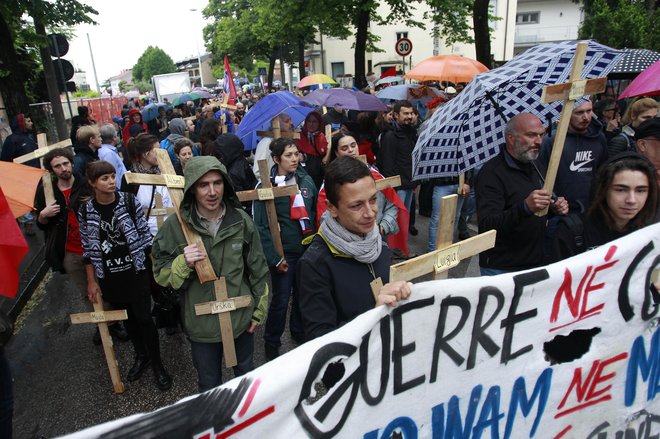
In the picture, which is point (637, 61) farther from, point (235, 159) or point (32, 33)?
point (32, 33)

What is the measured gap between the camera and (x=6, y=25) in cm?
928

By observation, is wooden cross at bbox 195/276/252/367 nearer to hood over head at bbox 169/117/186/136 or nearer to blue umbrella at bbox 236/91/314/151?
blue umbrella at bbox 236/91/314/151

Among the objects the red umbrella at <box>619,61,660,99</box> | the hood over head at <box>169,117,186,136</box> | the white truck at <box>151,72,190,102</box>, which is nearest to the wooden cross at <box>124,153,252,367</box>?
the red umbrella at <box>619,61,660,99</box>

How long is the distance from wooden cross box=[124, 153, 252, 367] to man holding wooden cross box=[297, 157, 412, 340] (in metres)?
0.73

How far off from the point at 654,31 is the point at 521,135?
1288cm

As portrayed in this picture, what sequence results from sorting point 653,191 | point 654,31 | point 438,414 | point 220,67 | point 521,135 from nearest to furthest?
1. point 438,414
2. point 653,191
3. point 521,135
4. point 654,31
5. point 220,67

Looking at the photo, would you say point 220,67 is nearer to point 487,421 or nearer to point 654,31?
point 654,31

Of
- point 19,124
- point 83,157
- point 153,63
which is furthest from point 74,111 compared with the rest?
point 153,63

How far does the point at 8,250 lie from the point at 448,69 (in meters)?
8.60

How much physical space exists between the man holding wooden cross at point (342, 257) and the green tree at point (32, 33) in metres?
7.70

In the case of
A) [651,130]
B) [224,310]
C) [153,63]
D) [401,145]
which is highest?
[153,63]

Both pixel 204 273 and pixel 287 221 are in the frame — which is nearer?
pixel 204 273

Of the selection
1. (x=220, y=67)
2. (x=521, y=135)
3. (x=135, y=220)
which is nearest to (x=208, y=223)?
(x=135, y=220)

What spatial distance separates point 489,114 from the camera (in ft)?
12.7
